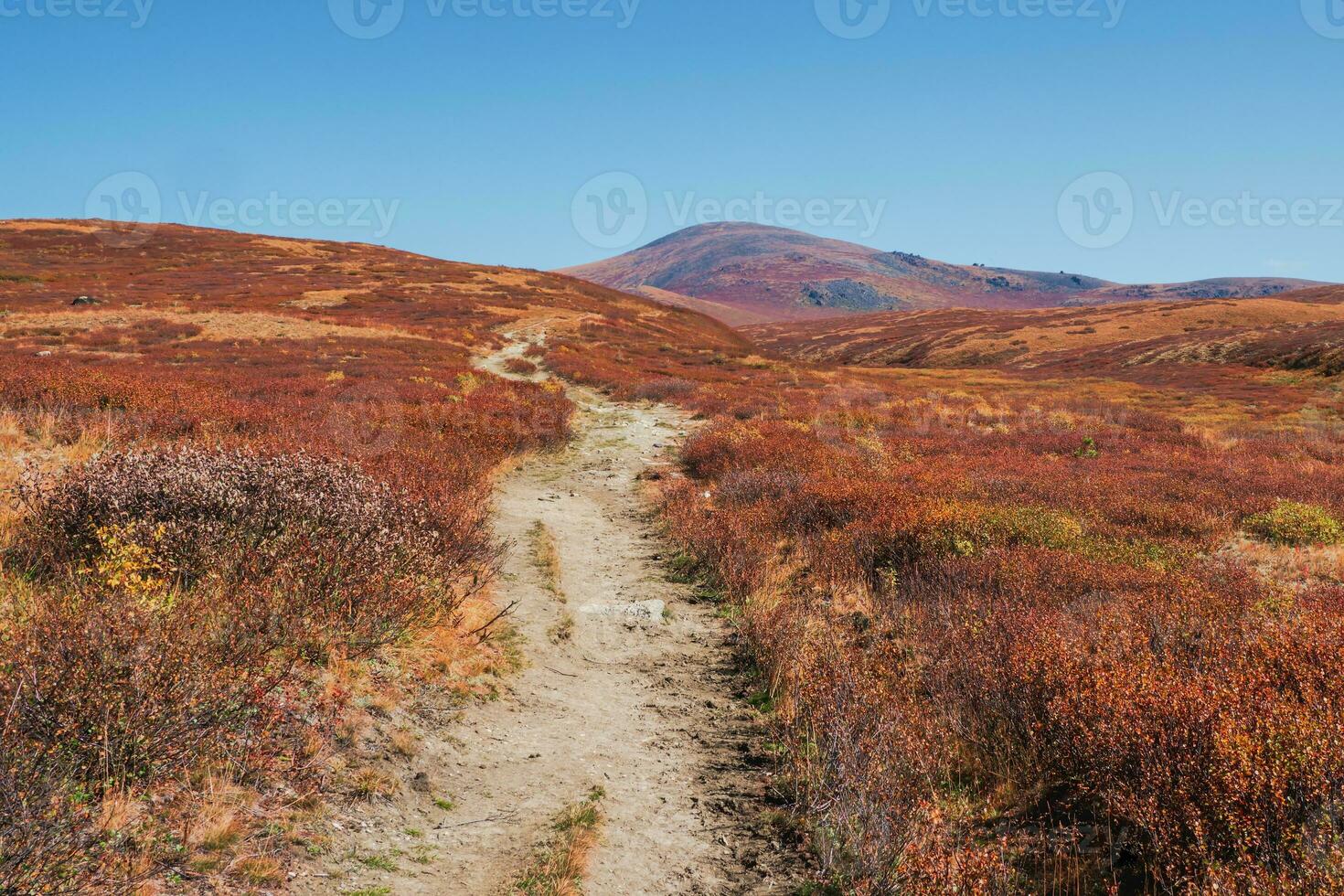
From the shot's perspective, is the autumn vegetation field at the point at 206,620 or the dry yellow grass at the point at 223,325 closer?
the autumn vegetation field at the point at 206,620

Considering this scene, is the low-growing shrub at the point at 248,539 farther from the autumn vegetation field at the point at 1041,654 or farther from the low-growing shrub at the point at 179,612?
the autumn vegetation field at the point at 1041,654

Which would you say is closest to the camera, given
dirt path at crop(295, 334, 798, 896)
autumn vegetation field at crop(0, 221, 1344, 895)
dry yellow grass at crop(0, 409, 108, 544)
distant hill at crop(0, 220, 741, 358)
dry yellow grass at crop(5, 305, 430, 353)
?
autumn vegetation field at crop(0, 221, 1344, 895)

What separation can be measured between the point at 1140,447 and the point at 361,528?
20.4 m

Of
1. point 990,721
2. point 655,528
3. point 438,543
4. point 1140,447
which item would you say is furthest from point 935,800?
point 1140,447

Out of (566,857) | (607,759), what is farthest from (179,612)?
(607,759)

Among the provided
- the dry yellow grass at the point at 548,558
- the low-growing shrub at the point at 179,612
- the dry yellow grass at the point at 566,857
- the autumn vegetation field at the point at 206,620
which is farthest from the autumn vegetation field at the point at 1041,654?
the low-growing shrub at the point at 179,612

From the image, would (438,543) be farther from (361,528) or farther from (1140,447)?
(1140,447)

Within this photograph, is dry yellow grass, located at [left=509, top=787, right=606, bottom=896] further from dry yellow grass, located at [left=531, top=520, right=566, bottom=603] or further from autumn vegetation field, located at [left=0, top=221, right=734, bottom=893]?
dry yellow grass, located at [left=531, top=520, right=566, bottom=603]

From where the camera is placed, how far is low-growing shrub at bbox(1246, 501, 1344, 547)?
925 cm

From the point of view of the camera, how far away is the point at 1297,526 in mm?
9500

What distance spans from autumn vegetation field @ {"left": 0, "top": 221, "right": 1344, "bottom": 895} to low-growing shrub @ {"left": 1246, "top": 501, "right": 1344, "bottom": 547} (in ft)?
0.14

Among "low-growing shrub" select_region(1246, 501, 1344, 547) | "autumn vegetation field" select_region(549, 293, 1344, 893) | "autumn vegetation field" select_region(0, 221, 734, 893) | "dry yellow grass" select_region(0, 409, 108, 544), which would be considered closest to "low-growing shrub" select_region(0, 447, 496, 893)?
"autumn vegetation field" select_region(0, 221, 734, 893)

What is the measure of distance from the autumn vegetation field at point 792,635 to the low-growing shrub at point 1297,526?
42 millimetres

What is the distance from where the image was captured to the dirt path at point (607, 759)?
3746mm
